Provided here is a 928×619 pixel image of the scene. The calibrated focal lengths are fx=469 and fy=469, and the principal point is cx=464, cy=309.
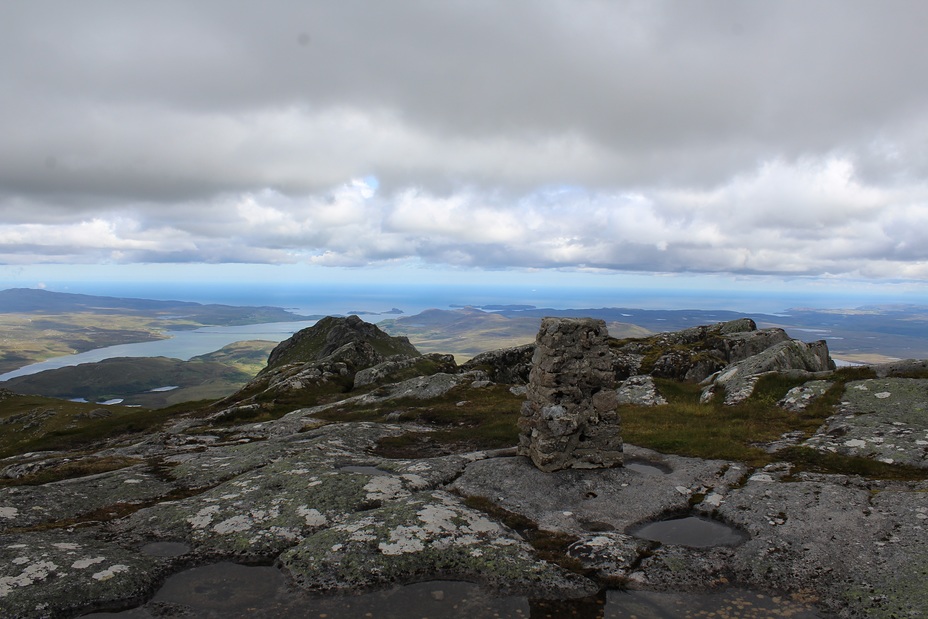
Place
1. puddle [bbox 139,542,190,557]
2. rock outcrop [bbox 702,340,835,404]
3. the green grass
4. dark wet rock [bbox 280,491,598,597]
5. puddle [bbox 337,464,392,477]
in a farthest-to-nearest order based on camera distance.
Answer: rock outcrop [bbox 702,340,835,404] < the green grass < puddle [bbox 337,464,392,477] < puddle [bbox 139,542,190,557] < dark wet rock [bbox 280,491,598,597]

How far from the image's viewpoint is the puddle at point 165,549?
13.4 metres

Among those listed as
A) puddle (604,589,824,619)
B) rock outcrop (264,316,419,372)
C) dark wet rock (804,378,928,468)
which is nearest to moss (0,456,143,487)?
puddle (604,589,824,619)

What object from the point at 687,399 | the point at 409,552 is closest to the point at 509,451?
the point at 409,552

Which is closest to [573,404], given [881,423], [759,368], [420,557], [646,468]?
[646,468]

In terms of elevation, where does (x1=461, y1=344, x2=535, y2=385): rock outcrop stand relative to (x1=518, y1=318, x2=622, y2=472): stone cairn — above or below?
below

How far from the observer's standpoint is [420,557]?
12867 millimetres

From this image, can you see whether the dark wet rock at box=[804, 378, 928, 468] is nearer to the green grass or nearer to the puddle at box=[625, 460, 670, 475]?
the puddle at box=[625, 460, 670, 475]

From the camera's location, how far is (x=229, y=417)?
156 feet

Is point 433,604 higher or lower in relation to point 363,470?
higher

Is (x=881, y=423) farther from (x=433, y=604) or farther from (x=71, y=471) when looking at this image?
(x=71, y=471)

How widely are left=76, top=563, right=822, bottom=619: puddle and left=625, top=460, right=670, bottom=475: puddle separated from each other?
29.6 ft

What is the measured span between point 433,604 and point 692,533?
892 centimetres

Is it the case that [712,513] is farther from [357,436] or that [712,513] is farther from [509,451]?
[357,436]

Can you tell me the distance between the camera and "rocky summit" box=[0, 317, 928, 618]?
11.5 meters
